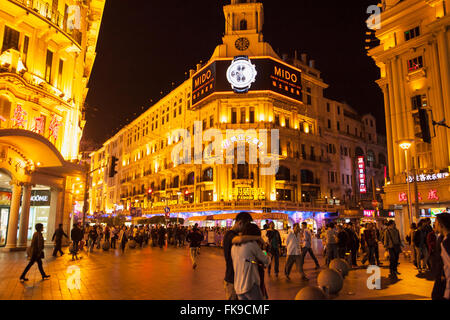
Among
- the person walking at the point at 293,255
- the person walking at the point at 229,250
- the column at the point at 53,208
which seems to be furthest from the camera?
the column at the point at 53,208

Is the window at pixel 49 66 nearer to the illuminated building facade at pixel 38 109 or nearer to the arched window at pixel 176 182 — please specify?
the illuminated building facade at pixel 38 109

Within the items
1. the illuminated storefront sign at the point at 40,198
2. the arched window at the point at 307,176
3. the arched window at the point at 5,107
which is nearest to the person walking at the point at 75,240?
the arched window at the point at 5,107

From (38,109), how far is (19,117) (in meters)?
1.91

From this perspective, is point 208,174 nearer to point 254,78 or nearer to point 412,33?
point 254,78

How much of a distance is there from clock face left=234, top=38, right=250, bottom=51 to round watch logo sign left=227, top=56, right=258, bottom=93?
364 centimetres

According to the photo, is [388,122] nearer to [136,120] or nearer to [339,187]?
[339,187]

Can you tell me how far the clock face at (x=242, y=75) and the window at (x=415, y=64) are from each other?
59.3 ft

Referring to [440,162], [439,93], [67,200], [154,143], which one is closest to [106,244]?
[67,200]

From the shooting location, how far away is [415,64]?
1120 inches

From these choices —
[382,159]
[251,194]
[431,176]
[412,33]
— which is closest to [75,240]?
[431,176]

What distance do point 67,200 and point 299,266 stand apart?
19297mm

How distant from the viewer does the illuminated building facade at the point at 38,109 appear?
62.0ft

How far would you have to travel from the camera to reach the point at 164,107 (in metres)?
59.1

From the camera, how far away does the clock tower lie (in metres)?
44.8
